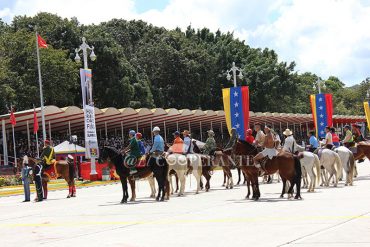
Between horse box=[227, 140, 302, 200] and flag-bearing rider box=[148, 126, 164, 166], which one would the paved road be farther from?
flag-bearing rider box=[148, 126, 164, 166]

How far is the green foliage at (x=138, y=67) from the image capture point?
53.9 m

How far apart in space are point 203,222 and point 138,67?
197 feet

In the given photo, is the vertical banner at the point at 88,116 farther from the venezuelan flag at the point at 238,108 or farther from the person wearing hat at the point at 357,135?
the person wearing hat at the point at 357,135

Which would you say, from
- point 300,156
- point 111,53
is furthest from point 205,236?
point 111,53

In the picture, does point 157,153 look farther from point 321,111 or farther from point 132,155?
point 321,111

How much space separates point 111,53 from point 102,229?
1945 inches

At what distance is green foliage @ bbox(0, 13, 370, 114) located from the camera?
53938mm

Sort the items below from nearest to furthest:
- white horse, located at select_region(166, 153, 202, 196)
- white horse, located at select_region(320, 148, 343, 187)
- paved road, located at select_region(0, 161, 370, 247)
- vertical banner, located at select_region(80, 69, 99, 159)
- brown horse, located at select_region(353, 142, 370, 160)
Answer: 1. paved road, located at select_region(0, 161, 370, 247)
2. white horse, located at select_region(166, 153, 202, 196)
3. white horse, located at select_region(320, 148, 343, 187)
4. brown horse, located at select_region(353, 142, 370, 160)
5. vertical banner, located at select_region(80, 69, 99, 159)

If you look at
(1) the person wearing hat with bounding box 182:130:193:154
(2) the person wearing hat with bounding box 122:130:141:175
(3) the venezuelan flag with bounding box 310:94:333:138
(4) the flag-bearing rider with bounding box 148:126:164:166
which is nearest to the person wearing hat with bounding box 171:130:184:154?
(1) the person wearing hat with bounding box 182:130:193:154

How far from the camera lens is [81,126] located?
171 feet

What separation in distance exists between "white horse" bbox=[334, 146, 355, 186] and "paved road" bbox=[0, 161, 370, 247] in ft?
7.64

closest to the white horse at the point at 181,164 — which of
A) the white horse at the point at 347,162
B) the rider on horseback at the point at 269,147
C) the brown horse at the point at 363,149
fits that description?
the rider on horseback at the point at 269,147

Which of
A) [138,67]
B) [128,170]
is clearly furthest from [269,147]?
[138,67]

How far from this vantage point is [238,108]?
3347 centimetres
